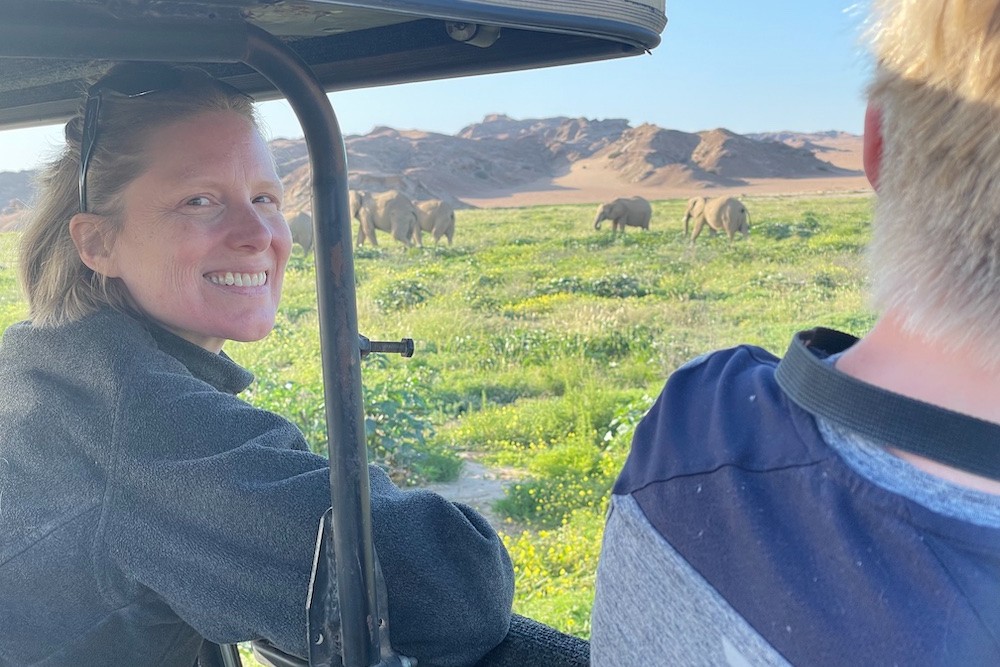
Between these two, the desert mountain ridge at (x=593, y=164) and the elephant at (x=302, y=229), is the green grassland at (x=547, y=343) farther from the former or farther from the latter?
the desert mountain ridge at (x=593, y=164)

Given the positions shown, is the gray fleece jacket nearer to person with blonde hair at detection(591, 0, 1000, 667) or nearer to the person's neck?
person with blonde hair at detection(591, 0, 1000, 667)

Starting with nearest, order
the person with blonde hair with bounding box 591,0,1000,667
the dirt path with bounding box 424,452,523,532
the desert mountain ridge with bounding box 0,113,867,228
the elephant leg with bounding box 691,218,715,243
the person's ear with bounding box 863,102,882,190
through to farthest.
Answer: the person with blonde hair with bounding box 591,0,1000,667 < the person's ear with bounding box 863,102,882,190 < the dirt path with bounding box 424,452,523,532 < the elephant leg with bounding box 691,218,715,243 < the desert mountain ridge with bounding box 0,113,867,228

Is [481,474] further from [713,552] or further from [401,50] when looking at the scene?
[713,552]

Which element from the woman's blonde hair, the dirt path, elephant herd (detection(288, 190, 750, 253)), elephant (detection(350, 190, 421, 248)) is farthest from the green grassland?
elephant (detection(350, 190, 421, 248))

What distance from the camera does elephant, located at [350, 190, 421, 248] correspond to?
1791cm

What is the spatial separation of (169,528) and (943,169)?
88cm

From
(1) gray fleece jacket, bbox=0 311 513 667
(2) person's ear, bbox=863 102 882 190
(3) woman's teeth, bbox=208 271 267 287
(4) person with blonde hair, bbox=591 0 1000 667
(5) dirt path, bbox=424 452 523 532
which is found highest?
(2) person's ear, bbox=863 102 882 190

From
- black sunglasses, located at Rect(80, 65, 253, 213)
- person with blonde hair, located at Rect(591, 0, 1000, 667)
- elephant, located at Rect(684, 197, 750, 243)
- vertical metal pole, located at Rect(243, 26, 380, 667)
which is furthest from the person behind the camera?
elephant, located at Rect(684, 197, 750, 243)

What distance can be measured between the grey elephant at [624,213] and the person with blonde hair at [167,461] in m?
19.3

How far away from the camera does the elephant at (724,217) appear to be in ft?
56.0

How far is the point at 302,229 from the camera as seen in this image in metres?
14.0

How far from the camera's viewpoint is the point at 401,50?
4.27 feet

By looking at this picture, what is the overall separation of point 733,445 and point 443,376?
268 inches

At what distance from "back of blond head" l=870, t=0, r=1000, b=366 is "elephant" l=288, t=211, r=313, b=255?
12.9m
